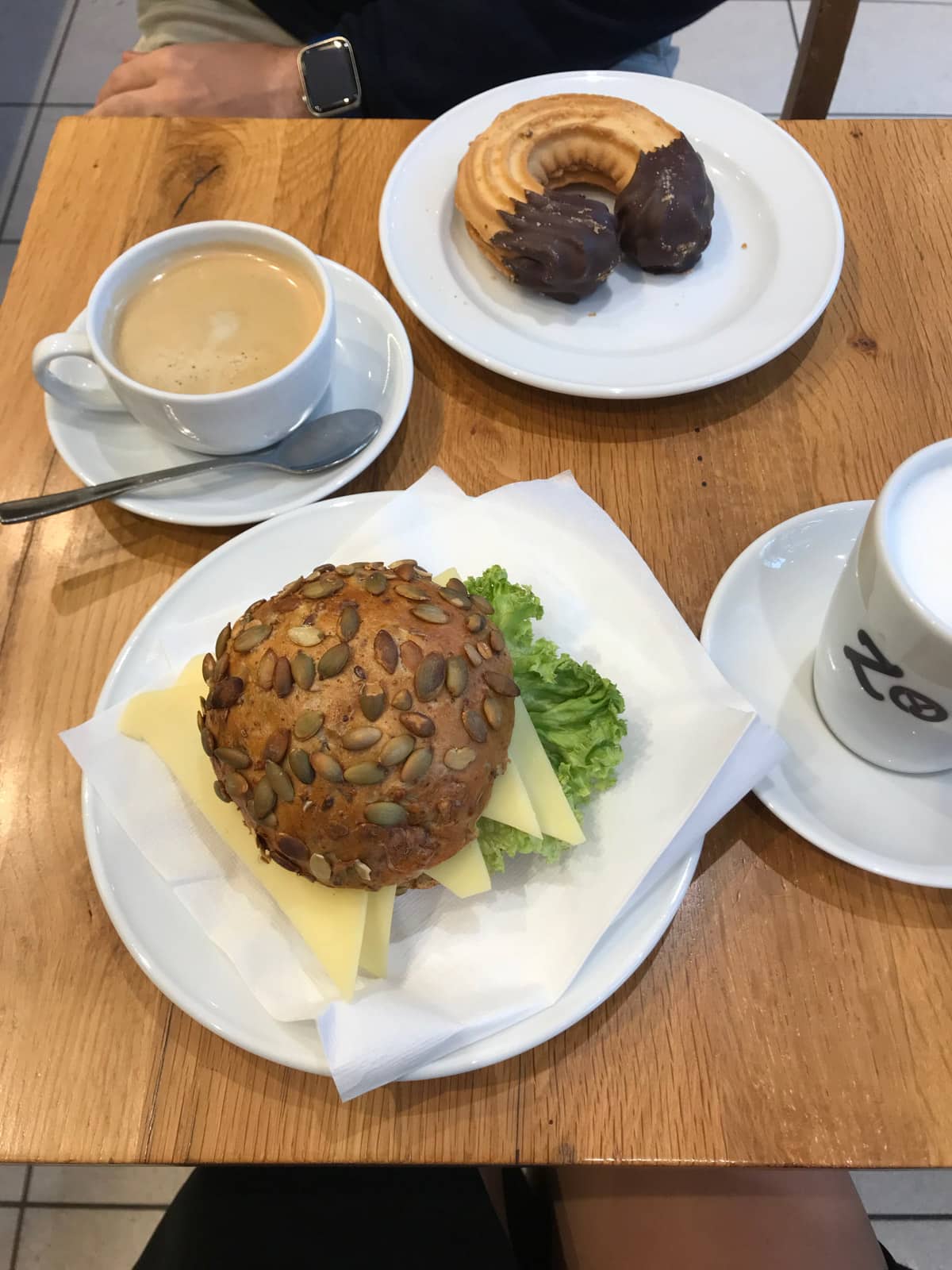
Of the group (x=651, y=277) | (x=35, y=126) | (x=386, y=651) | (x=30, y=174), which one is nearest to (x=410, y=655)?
(x=386, y=651)

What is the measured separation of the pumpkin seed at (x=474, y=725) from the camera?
2.06 feet

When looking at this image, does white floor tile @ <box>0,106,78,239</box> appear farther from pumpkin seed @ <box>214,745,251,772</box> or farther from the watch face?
pumpkin seed @ <box>214,745,251,772</box>

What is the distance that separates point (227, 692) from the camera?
25.4 inches

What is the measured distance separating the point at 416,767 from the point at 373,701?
0.17 ft

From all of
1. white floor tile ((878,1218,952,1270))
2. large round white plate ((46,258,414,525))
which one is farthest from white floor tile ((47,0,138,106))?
white floor tile ((878,1218,952,1270))

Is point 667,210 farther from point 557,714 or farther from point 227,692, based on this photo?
point 227,692

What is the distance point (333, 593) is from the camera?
0.67m

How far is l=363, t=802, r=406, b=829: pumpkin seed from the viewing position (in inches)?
23.8

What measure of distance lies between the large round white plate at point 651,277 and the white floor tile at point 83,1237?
134 cm

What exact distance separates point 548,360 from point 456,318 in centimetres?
11

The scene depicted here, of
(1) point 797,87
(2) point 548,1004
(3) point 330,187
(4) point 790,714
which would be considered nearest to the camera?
(2) point 548,1004

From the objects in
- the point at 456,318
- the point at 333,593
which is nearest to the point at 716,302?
the point at 456,318

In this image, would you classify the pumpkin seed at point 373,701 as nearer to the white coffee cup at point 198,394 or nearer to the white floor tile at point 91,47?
the white coffee cup at point 198,394

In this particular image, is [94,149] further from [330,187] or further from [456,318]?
[456,318]
